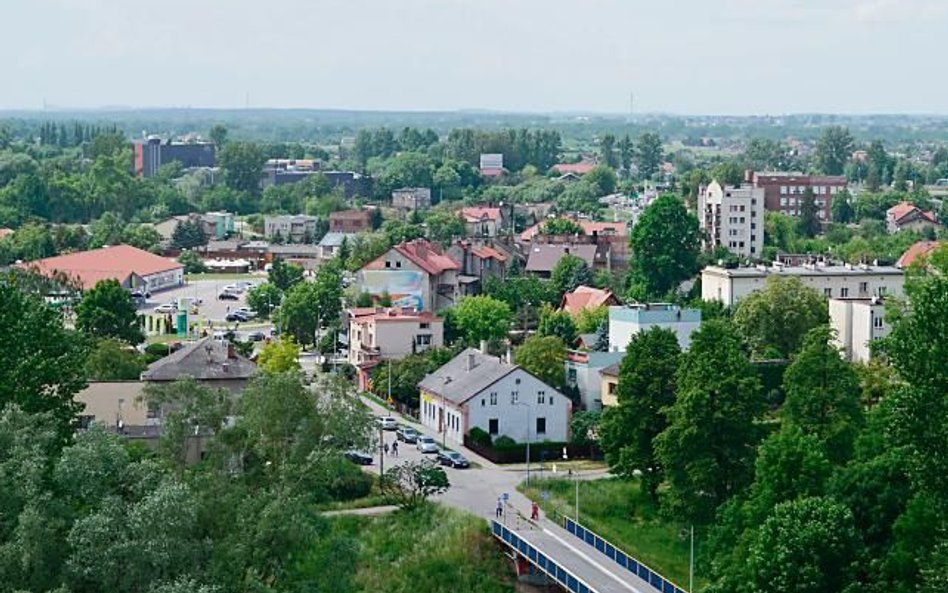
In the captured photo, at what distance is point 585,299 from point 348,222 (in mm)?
33979

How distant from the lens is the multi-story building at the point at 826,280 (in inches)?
1999

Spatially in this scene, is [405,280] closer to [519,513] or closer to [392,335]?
[392,335]

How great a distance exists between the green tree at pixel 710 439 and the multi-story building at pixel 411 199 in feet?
231

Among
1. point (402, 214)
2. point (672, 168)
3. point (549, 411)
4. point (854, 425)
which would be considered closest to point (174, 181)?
point (402, 214)

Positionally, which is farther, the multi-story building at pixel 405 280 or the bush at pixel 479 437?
the multi-story building at pixel 405 280

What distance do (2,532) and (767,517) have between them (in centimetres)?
1014

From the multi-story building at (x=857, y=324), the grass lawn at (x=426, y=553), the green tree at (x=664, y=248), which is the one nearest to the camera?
the grass lawn at (x=426, y=553)

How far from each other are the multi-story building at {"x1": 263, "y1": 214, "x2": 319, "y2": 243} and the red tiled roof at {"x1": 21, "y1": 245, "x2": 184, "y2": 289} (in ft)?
57.6

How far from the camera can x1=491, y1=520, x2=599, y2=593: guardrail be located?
26.9 m

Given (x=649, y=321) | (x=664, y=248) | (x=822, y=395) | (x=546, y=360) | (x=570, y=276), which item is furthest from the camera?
(x=570, y=276)

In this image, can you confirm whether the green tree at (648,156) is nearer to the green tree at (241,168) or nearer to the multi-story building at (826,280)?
the green tree at (241,168)

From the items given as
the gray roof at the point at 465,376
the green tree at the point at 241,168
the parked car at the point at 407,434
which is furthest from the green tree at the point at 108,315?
the green tree at the point at 241,168

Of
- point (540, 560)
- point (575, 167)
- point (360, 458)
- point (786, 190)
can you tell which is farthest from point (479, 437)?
point (575, 167)

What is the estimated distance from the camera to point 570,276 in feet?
193
